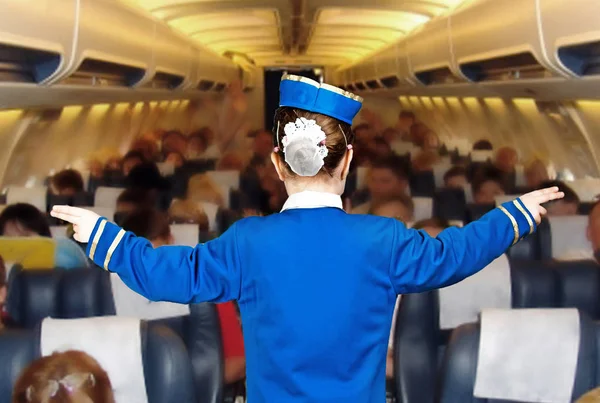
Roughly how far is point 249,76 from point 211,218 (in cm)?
1144

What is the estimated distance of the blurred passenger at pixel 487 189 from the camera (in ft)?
19.2

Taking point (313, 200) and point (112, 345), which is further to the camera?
point (112, 345)

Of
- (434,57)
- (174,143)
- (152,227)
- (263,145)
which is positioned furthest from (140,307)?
(174,143)

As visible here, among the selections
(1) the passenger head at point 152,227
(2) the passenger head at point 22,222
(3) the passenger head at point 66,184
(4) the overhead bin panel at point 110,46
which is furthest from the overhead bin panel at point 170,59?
(1) the passenger head at point 152,227

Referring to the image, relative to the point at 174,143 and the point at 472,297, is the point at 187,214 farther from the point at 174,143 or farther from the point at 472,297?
the point at 174,143

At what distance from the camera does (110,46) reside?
4.23m

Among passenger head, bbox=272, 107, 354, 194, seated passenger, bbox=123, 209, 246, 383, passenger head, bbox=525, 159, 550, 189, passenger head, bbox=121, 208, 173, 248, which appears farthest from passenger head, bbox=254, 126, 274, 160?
passenger head, bbox=272, 107, 354, 194

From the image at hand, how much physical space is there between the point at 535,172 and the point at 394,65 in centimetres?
277

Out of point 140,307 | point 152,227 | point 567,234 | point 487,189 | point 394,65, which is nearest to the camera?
point 140,307

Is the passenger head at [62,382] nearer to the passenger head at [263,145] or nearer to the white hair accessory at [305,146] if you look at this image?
the white hair accessory at [305,146]

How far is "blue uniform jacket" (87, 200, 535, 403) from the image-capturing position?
169 centimetres

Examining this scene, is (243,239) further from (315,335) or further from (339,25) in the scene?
(339,25)

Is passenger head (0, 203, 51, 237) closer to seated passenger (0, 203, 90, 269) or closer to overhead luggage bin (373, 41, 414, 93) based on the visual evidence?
seated passenger (0, 203, 90, 269)

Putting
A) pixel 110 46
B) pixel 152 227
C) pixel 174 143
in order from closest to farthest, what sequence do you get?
pixel 152 227 → pixel 110 46 → pixel 174 143
